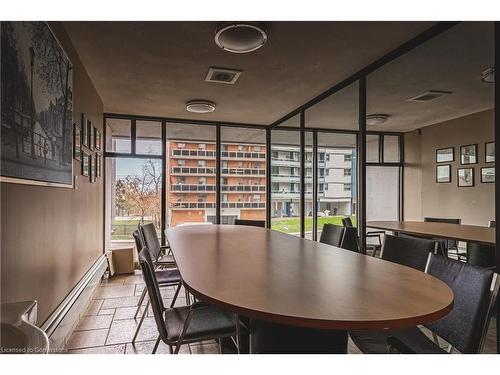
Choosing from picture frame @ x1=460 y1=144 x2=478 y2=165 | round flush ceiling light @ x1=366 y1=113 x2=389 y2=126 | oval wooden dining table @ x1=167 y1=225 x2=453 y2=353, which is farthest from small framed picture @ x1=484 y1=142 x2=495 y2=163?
oval wooden dining table @ x1=167 y1=225 x2=453 y2=353

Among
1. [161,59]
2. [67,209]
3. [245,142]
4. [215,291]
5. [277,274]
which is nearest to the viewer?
[215,291]

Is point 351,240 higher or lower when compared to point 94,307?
higher

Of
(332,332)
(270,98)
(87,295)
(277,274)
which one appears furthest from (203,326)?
(270,98)

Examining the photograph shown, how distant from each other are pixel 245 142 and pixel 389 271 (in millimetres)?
4871

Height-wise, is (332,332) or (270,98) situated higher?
(270,98)

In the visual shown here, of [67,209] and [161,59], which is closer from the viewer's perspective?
[67,209]

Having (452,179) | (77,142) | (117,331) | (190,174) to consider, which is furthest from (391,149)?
(117,331)

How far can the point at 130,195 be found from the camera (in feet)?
18.0

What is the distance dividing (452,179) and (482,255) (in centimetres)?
260

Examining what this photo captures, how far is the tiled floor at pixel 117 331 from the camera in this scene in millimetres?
2490

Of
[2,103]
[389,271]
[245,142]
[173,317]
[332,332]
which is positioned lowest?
[173,317]

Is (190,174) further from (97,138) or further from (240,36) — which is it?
(240,36)

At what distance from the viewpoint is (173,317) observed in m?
1.95
